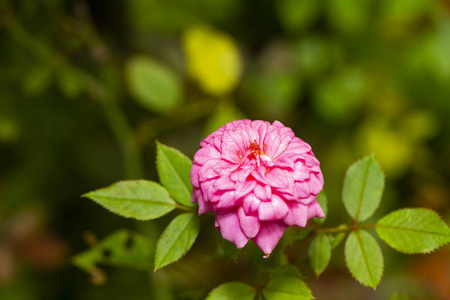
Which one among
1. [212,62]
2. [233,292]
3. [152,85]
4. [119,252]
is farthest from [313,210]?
[212,62]

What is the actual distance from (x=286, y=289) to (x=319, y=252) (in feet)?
0.31

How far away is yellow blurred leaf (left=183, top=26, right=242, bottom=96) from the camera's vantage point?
5.59ft

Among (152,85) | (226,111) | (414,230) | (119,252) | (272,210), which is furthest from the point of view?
(226,111)

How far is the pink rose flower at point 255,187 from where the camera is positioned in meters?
0.67

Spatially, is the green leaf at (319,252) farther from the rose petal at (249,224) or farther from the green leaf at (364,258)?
the rose petal at (249,224)

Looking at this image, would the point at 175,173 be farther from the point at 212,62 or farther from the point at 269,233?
the point at 212,62

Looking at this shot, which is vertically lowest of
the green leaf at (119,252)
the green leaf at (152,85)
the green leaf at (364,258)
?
the green leaf at (364,258)

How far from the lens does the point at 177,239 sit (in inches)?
30.0

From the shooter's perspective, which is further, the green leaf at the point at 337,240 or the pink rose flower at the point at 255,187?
the green leaf at the point at 337,240

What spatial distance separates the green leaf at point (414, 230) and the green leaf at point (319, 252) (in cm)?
10

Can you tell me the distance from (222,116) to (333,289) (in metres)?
1.03

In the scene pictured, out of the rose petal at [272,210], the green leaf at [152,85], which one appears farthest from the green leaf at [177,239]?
the green leaf at [152,85]

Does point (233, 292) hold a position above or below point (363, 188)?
below

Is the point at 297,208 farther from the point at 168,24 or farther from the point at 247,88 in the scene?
the point at 168,24
